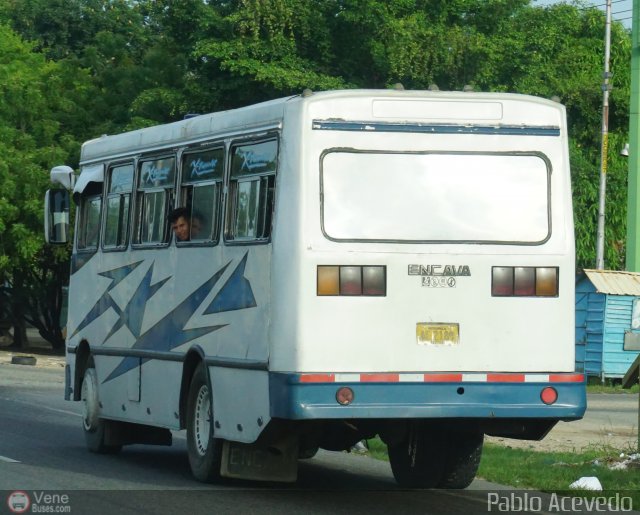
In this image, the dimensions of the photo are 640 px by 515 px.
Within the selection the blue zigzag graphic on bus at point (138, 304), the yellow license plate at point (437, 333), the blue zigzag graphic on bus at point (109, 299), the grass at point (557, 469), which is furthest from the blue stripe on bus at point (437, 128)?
the blue zigzag graphic on bus at point (109, 299)

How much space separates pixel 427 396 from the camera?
1115 cm

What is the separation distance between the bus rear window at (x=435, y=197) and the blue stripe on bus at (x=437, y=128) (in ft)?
0.58

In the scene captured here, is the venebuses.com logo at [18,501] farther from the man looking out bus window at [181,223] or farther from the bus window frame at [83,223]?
the bus window frame at [83,223]

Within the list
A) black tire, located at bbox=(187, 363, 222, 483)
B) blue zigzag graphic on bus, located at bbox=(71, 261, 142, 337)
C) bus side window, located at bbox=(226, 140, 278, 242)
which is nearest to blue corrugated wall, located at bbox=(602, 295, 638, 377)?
blue zigzag graphic on bus, located at bbox=(71, 261, 142, 337)

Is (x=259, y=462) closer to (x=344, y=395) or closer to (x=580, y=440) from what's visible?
(x=344, y=395)

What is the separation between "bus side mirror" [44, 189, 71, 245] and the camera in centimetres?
1662

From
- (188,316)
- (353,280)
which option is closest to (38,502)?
(188,316)

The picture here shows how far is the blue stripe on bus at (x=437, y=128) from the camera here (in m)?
11.3

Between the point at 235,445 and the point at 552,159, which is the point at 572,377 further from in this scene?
the point at 235,445

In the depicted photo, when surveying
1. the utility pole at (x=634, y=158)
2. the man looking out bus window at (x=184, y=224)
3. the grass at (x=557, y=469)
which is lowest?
the grass at (x=557, y=469)

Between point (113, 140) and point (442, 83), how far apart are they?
23147 millimetres

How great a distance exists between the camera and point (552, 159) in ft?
38.6

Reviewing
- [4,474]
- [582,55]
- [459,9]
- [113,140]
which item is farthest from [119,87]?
[4,474]

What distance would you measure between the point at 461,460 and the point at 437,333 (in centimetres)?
188
